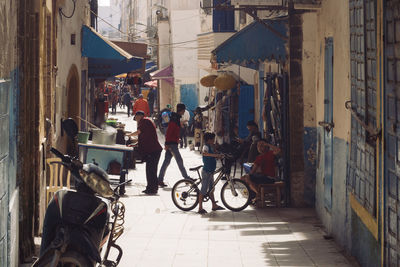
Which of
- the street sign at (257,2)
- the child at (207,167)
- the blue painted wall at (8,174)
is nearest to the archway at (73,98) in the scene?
the child at (207,167)

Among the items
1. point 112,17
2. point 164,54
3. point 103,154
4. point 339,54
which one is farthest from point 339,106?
point 112,17

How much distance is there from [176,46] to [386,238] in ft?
109

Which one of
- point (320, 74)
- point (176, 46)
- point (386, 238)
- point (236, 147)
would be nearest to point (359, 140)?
point (386, 238)

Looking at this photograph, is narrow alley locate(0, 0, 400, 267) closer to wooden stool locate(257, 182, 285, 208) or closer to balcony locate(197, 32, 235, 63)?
wooden stool locate(257, 182, 285, 208)

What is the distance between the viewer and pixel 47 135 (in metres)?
10.8

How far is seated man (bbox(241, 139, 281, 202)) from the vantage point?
44.1 feet

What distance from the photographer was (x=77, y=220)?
6.31 m

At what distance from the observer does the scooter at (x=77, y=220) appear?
608 centimetres

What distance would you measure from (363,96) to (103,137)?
7.90 m

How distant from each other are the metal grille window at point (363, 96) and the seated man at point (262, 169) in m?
4.82

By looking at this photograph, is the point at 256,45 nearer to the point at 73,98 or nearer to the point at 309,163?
the point at 309,163

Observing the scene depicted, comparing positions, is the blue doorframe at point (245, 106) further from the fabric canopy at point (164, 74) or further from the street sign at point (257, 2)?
the fabric canopy at point (164, 74)

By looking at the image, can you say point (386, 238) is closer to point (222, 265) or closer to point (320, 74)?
point (222, 265)

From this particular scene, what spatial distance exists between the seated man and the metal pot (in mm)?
3042
